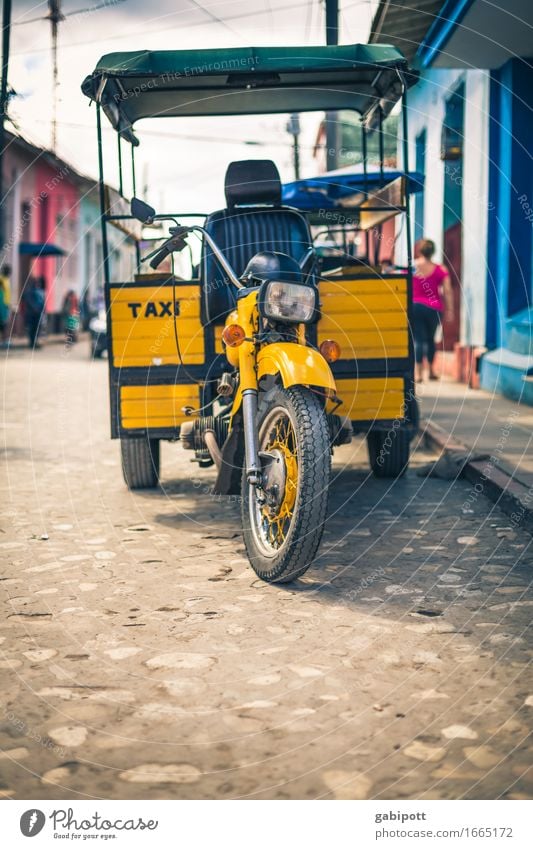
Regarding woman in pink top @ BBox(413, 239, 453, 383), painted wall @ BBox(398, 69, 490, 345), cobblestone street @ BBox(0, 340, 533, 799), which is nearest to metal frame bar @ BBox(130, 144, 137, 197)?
cobblestone street @ BBox(0, 340, 533, 799)

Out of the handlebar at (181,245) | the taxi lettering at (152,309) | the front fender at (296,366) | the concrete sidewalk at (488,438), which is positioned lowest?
the concrete sidewalk at (488,438)

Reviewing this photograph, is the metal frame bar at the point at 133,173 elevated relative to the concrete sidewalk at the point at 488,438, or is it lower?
elevated

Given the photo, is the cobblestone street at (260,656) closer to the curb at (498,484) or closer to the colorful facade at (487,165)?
the curb at (498,484)

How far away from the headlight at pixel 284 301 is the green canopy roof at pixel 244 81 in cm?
204

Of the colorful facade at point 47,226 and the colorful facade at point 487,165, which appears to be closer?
the colorful facade at point 487,165

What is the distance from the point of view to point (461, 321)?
15.0 meters

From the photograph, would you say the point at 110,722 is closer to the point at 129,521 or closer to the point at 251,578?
the point at 251,578

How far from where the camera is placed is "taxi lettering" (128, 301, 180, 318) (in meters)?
6.16

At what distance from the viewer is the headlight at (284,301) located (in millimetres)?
4605

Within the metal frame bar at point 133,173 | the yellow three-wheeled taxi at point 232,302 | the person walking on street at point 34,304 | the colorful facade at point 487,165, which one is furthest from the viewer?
the person walking on street at point 34,304

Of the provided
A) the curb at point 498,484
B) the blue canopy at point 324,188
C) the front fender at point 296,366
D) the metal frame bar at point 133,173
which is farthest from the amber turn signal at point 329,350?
the blue canopy at point 324,188

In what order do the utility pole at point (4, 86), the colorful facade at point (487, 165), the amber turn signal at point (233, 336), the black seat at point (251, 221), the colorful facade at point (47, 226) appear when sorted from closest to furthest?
1. the amber turn signal at point (233, 336)
2. the black seat at point (251, 221)
3. the utility pole at point (4, 86)
4. the colorful facade at point (487, 165)
5. the colorful facade at point (47, 226)
